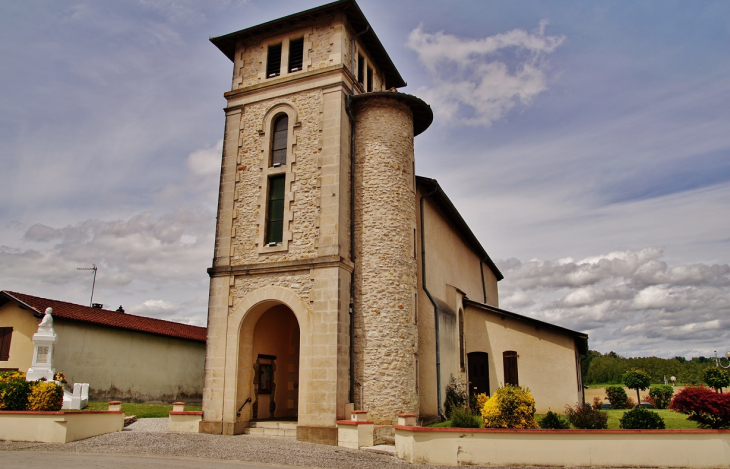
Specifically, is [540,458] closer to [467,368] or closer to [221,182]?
[467,368]

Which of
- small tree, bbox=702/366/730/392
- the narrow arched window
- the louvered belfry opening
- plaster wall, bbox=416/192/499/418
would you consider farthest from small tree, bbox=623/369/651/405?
the louvered belfry opening

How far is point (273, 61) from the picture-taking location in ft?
62.4

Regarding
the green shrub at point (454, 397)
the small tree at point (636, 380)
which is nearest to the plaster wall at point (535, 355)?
the green shrub at point (454, 397)

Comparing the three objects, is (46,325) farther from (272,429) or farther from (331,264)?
(331,264)

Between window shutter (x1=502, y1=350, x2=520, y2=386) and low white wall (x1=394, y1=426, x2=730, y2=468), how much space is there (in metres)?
8.70

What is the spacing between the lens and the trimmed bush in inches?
457

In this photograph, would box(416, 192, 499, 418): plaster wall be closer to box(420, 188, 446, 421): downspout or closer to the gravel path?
box(420, 188, 446, 421): downspout

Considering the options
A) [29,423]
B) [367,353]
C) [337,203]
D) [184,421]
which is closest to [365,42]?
[337,203]

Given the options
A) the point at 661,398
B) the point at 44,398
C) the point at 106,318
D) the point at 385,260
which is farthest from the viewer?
the point at 661,398

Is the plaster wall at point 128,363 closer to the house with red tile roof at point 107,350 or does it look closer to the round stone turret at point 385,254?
the house with red tile roof at point 107,350

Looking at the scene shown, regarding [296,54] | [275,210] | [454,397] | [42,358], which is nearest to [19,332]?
[42,358]

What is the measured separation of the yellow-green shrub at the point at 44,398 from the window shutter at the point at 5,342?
976cm

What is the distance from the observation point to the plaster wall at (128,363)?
2216 cm

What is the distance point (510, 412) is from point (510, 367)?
807 cm
